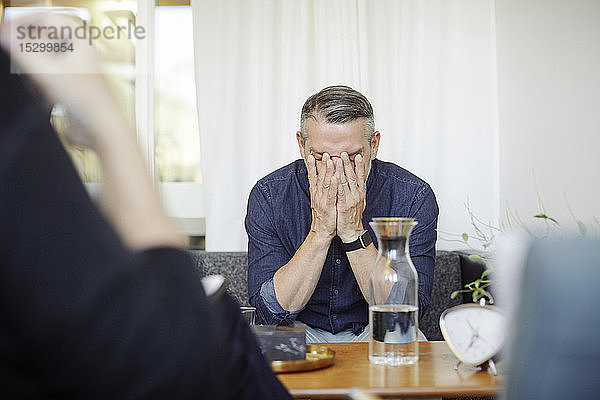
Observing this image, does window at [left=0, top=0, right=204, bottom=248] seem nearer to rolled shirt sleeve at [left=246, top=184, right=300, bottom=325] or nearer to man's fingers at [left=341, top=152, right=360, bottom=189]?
rolled shirt sleeve at [left=246, top=184, right=300, bottom=325]

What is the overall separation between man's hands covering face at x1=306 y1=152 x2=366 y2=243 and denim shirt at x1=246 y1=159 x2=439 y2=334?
0.15 meters

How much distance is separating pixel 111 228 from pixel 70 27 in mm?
141

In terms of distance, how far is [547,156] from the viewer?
2.90m

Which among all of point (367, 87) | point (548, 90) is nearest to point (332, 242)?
point (367, 87)

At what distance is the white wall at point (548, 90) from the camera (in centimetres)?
289

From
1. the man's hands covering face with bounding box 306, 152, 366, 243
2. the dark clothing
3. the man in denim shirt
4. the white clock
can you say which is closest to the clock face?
the white clock

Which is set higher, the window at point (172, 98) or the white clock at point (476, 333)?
the window at point (172, 98)

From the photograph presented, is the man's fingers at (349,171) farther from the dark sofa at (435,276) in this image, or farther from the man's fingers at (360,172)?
the dark sofa at (435,276)

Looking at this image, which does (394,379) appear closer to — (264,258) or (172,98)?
(264,258)

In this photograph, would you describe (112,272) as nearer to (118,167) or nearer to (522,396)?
(118,167)

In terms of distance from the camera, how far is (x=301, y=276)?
209 centimetres

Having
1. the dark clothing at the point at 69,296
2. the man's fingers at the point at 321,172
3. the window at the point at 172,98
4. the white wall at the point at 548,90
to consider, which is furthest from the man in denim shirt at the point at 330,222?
the dark clothing at the point at 69,296

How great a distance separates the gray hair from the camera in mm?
2221

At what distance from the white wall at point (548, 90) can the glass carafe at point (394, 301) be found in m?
1.56
